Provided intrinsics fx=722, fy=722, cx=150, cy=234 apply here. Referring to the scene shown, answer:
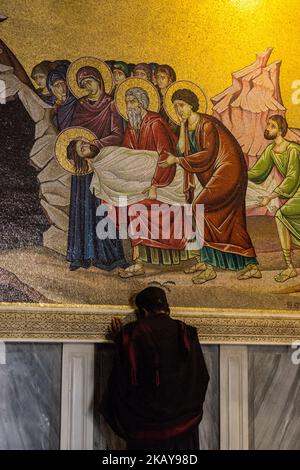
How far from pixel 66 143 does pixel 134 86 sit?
79 centimetres

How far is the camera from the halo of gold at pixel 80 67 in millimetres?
6082

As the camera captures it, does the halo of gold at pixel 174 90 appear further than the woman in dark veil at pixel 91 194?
Yes

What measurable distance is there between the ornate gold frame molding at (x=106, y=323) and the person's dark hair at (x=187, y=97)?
5.90ft

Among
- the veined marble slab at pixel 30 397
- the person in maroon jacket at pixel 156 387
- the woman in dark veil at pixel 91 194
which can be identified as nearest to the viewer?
the person in maroon jacket at pixel 156 387

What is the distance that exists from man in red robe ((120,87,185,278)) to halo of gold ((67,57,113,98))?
193 millimetres

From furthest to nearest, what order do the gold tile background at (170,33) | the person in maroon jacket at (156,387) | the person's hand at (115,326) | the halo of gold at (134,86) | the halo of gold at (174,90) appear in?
1. the halo of gold at (174,90)
2. the halo of gold at (134,86)
3. the gold tile background at (170,33)
4. the person's hand at (115,326)
5. the person in maroon jacket at (156,387)

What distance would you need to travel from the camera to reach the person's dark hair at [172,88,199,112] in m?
6.31

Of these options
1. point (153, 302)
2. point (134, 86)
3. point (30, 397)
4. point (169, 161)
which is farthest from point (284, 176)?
point (30, 397)

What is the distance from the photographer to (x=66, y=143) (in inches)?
237

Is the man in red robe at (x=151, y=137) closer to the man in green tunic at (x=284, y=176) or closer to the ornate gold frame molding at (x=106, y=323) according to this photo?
the ornate gold frame molding at (x=106, y=323)

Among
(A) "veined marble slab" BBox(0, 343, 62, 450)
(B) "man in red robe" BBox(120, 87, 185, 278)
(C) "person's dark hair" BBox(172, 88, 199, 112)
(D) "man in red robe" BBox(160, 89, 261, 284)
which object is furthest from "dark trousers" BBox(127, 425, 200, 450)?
(C) "person's dark hair" BBox(172, 88, 199, 112)

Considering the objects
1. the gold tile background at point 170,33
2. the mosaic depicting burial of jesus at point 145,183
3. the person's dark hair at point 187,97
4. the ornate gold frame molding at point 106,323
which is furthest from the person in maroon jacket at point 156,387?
the gold tile background at point 170,33
